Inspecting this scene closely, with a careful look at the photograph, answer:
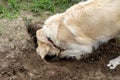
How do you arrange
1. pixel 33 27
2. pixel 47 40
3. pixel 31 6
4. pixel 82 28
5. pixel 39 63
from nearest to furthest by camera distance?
pixel 82 28
pixel 39 63
pixel 47 40
pixel 33 27
pixel 31 6

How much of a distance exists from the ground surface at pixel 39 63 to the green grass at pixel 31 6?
1.98 feet

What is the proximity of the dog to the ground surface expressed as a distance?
146 mm

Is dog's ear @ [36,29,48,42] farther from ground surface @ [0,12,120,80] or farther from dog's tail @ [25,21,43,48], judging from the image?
dog's tail @ [25,21,43,48]

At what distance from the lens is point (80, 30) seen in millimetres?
5762

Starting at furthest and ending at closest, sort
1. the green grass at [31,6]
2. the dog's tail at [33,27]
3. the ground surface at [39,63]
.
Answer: the green grass at [31,6], the dog's tail at [33,27], the ground surface at [39,63]

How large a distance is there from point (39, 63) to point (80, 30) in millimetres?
794

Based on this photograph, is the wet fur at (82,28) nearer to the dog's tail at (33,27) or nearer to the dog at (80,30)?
the dog at (80,30)

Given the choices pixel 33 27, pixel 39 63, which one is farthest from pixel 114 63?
pixel 33 27

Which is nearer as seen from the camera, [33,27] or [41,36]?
[41,36]

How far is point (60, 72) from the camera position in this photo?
574 cm

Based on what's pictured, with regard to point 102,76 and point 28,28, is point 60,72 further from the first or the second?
point 28,28

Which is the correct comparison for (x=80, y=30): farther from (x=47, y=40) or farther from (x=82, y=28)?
(x=47, y=40)

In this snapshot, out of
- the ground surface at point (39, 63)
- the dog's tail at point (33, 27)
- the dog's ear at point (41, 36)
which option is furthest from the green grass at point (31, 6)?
the dog's ear at point (41, 36)

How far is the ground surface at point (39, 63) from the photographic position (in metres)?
5.69
